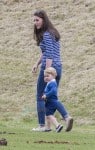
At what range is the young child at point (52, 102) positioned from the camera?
11.0 metres

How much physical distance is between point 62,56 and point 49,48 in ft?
34.7

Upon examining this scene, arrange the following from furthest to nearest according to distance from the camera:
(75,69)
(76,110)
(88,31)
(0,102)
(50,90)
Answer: (88,31), (75,69), (0,102), (76,110), (50,90)

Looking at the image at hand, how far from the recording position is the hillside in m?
17.7

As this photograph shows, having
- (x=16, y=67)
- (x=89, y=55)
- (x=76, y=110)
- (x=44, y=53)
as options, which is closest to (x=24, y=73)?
(x=16, y=67)

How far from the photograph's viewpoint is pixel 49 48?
36.7 ft

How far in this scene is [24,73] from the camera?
20.8 m

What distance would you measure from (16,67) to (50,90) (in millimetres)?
10316

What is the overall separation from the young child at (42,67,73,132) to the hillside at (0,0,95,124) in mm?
4673

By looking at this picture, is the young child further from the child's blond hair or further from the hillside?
the hillside

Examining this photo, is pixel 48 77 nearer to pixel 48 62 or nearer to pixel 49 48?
pixel 48 62

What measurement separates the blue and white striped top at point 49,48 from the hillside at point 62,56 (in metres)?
4.75

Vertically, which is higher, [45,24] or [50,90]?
[45,24]

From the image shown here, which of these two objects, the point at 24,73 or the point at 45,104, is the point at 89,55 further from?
the point at 45,104

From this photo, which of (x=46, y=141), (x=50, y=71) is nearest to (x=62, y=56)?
(x=50, y=71)
